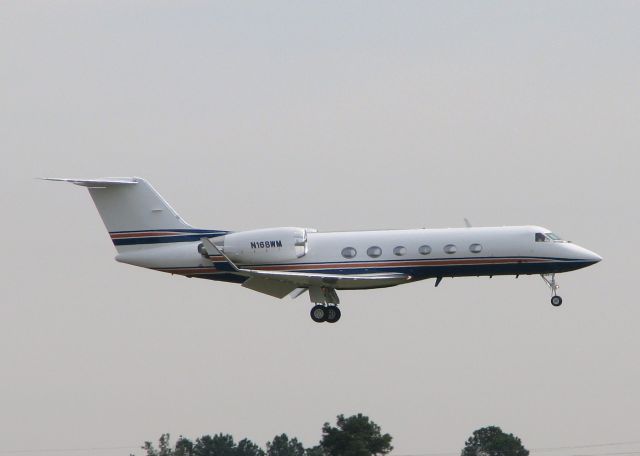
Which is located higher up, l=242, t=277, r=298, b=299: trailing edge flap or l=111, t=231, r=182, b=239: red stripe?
l=111, t=231, r=182, b=239: red stripe

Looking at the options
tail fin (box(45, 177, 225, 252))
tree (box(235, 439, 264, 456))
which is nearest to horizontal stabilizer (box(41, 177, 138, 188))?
tail fin (box(45, 177, 225, 252))

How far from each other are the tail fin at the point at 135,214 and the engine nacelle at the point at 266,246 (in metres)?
1.81

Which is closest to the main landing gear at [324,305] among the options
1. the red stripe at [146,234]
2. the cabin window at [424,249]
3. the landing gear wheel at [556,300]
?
the cabin window at [424,249]

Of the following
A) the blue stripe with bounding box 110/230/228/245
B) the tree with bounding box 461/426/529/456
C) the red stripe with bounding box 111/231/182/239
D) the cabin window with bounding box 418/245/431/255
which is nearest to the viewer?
the cabin window with bounding box 418/245/431/255

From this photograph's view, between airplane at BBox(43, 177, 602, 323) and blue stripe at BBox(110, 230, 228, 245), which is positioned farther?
blue stripe at BBox(110, 230, 228, 245)

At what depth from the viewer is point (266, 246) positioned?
52469 mm

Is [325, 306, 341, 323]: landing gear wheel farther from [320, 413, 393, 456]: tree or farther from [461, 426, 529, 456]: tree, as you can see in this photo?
[461, 426, 529, 456]: tree

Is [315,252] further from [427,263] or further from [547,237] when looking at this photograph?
[547,237]

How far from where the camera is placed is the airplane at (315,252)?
51.2 metres

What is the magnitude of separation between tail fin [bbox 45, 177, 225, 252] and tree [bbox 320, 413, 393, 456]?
16.8m

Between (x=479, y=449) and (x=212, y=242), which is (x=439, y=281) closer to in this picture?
(x=212, y=242)

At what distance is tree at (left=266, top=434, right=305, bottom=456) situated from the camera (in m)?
83.8

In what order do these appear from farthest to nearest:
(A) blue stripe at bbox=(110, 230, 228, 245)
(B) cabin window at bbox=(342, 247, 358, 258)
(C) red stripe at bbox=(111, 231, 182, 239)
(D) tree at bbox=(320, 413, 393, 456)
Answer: (D) tree at bbox=(320, 413, 393, 456)
(C) red stripe at bbox=(111, 231, 182, 239)
(A) blue stripe at bbox=(110, 230, 228, 245)
(B) cabin window at bbox=(342, 247, 358, 258)

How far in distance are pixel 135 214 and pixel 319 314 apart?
7.00m
